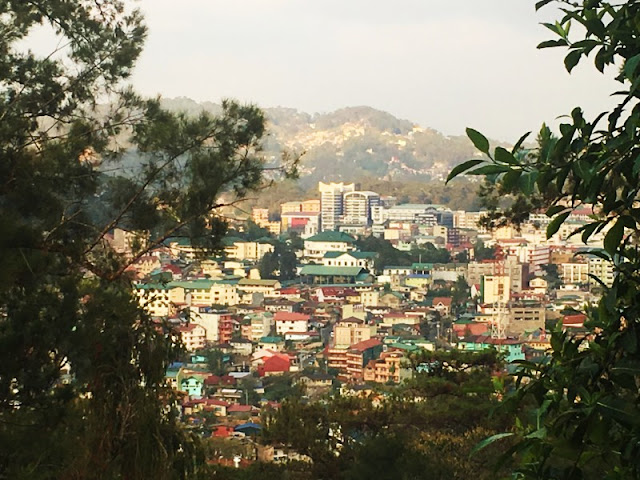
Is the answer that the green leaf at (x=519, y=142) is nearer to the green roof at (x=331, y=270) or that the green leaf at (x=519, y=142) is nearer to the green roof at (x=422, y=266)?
the green roof at (x=331, y=270)

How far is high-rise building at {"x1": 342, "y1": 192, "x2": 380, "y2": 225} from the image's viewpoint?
37.7m

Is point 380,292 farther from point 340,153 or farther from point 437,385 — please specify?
point 340,153

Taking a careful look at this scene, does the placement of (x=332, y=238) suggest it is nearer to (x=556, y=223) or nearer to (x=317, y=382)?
(x=317, y=382)

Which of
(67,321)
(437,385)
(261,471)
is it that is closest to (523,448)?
(67,321)

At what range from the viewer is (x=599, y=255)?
868mm

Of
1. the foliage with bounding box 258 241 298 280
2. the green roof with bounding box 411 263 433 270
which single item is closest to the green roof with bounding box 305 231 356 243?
the foliage with bounding box 258 241 298 280

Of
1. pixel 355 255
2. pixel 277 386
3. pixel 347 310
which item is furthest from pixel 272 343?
pixel 355 255

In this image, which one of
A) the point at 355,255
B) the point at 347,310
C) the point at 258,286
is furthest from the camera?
the point at 355,255

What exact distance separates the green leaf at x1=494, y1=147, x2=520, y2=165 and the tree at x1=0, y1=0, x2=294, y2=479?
1796mm

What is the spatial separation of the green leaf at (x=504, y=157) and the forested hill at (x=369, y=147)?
43908 mm

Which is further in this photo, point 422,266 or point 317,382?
point 422,266

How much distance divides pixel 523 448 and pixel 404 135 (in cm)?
5739

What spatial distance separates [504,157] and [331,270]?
26.7 m

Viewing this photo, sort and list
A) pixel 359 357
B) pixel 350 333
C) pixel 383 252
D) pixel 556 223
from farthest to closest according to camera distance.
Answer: pixel 383 252 → pixel 350 333 → pixel 359 357 → pixel 556 223
